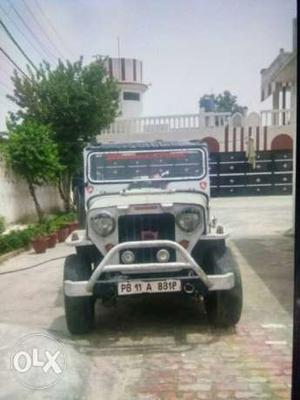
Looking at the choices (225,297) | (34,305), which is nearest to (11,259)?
(34,305)

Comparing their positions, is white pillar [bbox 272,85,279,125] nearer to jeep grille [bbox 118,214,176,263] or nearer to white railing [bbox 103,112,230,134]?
white railing [bbox 103,112,230,134]

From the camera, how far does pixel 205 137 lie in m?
2.63

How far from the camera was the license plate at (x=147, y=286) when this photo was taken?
8.23 ft

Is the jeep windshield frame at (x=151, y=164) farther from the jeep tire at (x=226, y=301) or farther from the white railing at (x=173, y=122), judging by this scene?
the jeep tire at (x=226, y=301)

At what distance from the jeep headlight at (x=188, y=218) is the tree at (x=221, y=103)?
0.73 m

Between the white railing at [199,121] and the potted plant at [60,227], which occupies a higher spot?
the white railing at [199,121]

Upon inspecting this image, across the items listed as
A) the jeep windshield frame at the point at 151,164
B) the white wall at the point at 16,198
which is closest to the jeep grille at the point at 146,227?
the jeep windshield frame at the point at 151,164

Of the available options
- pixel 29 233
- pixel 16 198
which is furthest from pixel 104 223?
pixel 16 198

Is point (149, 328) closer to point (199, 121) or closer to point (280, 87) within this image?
point (199, 121)

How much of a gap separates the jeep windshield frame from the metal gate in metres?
0.11

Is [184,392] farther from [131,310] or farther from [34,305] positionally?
[34,305]

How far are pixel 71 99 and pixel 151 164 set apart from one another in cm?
69

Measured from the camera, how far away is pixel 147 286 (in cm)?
251

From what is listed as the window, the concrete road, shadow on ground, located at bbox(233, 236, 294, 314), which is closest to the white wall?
the concrete road
